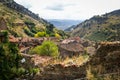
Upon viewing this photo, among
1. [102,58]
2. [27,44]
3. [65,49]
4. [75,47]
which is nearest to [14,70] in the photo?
[102,58]

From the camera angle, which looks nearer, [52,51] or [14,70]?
[14,70]

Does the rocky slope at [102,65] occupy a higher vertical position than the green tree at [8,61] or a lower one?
higher

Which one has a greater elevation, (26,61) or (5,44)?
(5,44)

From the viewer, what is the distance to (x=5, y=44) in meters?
40.0

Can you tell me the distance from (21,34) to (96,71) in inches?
5245

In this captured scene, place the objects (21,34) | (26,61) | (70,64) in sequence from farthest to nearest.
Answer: (21,34), (26,61), (70,64)

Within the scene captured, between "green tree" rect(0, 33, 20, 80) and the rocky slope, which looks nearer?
the rocky slope

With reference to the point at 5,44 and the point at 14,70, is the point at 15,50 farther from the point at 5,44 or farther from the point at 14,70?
the point at 14,70

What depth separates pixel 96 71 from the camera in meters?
15.8

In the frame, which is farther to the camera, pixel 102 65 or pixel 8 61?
pixel 8 61

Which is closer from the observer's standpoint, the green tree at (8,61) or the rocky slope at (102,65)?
the rocky slope at (102,65)

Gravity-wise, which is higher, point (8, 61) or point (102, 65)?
point (102, 65)

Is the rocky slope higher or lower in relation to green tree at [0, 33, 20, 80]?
higher

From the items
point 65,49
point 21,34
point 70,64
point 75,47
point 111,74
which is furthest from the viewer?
point 21,34
